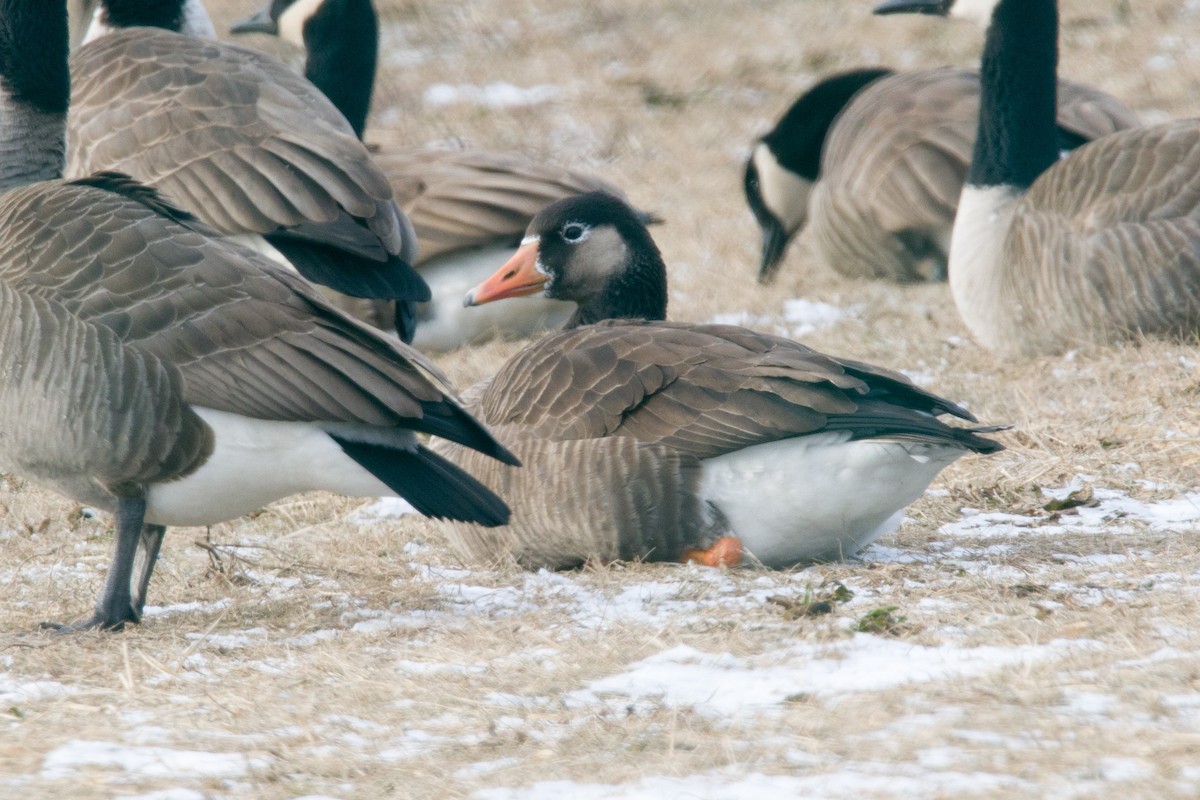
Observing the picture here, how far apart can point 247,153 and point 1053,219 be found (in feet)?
13.2

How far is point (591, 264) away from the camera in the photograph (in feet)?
20.9

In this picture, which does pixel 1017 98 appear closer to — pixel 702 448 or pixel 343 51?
pixel 343 51

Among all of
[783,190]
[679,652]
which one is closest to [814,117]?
[783,190]

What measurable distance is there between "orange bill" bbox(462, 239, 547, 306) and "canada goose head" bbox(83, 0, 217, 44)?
3144mm

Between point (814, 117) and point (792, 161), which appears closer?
point (792, 161)

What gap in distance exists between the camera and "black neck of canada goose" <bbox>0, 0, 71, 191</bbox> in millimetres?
5598

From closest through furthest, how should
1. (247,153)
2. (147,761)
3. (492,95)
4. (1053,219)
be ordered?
(147,761), (247,153), (1053,219), (492,95)

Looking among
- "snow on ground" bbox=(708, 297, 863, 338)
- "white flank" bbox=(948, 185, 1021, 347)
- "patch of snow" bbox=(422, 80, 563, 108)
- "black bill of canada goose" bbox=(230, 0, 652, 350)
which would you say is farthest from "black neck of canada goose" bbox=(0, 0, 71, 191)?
"patch of snow" bbox=(422, 80, 563, 108)

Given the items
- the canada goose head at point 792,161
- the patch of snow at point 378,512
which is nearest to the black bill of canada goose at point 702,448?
the patch of snow at point 378,512

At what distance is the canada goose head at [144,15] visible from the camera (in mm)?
8664

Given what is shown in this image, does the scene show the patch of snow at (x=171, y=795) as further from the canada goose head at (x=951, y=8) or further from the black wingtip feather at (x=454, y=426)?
the canada goose head at (x=951, y=8)

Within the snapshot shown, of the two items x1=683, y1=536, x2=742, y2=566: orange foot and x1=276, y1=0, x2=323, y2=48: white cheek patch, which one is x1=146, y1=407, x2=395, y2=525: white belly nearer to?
x1=683, y1=536, x2=742, y2=566: orange foot

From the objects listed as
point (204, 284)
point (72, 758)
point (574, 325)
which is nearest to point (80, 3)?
point (574, 325)

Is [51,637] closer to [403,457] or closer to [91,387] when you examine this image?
[91,387]
